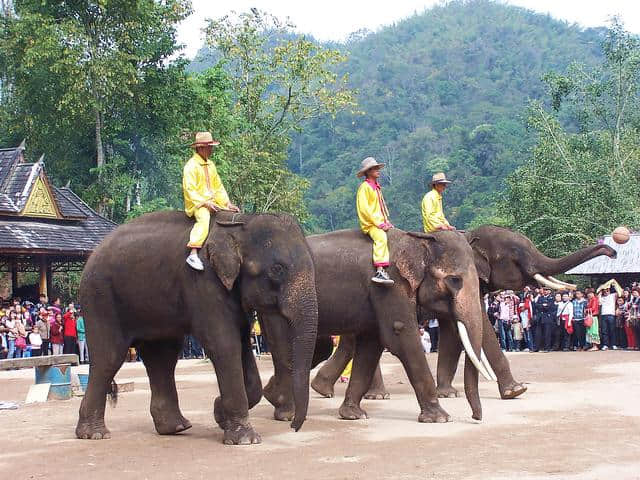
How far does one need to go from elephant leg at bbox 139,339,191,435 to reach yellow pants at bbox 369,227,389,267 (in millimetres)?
2346

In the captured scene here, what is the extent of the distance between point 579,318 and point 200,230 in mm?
16276

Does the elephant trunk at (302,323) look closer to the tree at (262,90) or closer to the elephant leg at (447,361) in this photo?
the elephant leg at (447,361)

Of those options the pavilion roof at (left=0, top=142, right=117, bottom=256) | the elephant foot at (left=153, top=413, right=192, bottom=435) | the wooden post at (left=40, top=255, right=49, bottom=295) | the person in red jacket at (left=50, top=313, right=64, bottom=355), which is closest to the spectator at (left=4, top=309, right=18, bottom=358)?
the person in red jacket at (left=50, top=313, right=64, bottom=355)

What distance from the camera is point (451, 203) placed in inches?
2837

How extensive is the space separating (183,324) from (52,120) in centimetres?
2643

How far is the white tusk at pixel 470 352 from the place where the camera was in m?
10.2

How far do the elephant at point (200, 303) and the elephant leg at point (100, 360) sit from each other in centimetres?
1

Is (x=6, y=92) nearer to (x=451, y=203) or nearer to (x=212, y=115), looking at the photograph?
(x=212, y=115)

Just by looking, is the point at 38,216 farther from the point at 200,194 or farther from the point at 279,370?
the point at 200,194

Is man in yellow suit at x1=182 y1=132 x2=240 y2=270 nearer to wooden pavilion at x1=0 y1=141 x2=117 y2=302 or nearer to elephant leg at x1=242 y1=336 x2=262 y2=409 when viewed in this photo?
elephant leg at x1=242 y1=336 x2=262 y2=409

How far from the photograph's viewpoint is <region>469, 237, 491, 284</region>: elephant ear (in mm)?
13070

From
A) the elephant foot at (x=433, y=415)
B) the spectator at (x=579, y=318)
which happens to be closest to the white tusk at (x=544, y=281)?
the elephant foot at (x=433, y=415)

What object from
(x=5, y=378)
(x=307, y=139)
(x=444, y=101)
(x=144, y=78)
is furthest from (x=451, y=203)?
(x=5, y=378)

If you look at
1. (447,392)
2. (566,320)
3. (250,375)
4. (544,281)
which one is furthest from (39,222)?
(250,375)
